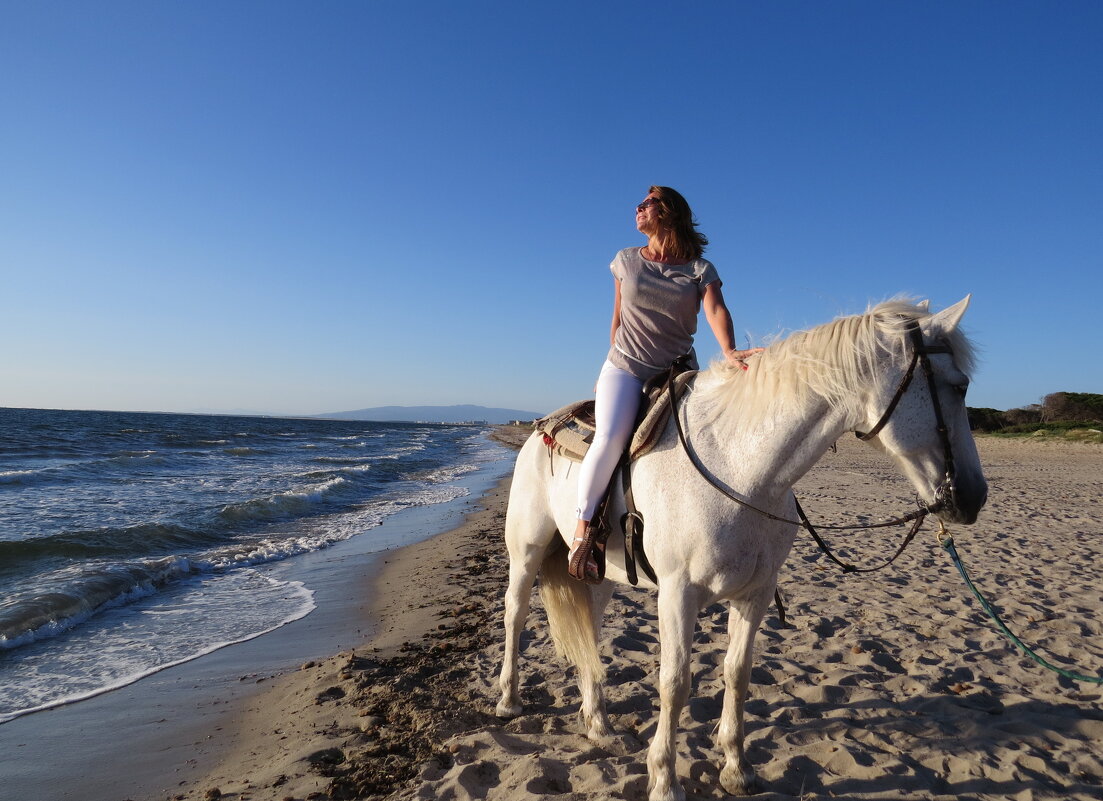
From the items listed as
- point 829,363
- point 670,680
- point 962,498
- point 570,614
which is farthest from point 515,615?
point 962,498

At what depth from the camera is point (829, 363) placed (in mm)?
2070

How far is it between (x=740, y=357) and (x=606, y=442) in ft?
2.15

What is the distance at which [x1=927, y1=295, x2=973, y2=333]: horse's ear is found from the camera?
1.91 metres

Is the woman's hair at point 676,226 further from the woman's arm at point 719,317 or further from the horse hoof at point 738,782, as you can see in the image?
the horse hoof at point 738,782

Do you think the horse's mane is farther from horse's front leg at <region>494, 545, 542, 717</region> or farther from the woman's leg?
horse's front leg at <region>494, 545, 542, 717</region>

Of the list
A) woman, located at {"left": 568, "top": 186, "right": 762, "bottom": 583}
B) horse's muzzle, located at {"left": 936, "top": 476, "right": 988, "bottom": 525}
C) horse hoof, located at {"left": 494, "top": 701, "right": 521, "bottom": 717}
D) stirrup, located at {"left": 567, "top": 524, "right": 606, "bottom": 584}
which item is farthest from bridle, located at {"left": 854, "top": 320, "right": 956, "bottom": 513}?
horse hoof, located at {"left": 494, "top": 701, "right": 521, "bottom": 717}

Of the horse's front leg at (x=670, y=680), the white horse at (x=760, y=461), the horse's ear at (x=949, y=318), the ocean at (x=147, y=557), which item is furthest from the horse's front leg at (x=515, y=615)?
the ocean at (x=147, y=557)

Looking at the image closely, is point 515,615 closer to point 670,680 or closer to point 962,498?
point 670,680

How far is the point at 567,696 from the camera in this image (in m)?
3.67

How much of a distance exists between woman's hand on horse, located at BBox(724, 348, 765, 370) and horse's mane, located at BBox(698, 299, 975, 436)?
4cm

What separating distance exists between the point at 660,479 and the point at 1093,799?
7.45 feet

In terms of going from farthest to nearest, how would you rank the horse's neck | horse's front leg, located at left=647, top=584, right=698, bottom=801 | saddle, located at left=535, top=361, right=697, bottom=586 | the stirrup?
the stirrup, saddle, located at left=535, top=361, right=697, bottom=586, horse's front leg, located at left=647, top=584, right=698, bottom=801, the horse's neck

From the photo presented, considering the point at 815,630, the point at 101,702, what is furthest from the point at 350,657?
the point at 815,630

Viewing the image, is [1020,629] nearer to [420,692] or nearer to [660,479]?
[660,479]
